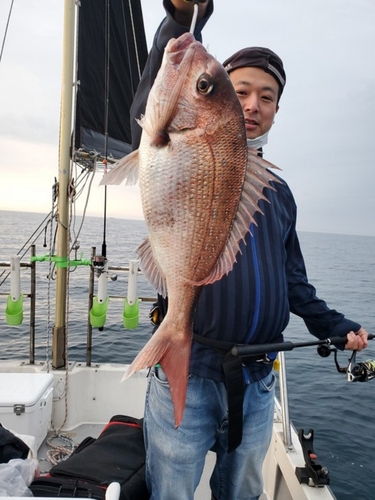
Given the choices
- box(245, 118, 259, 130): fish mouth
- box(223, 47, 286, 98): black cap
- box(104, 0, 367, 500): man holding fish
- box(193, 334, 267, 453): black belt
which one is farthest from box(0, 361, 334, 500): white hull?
box(223, 47, 286, 98): black cap

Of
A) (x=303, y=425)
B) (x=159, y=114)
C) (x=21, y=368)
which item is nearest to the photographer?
(x=159, y=114)

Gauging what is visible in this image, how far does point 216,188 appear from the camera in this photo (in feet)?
4.30

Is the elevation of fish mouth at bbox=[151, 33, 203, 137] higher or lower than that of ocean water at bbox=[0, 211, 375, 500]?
higher

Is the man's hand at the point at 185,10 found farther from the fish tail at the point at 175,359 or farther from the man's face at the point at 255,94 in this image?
the fish tail at the point at 175,359

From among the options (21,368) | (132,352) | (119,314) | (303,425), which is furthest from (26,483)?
(119,314)

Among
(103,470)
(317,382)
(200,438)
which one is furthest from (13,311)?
(317,382)

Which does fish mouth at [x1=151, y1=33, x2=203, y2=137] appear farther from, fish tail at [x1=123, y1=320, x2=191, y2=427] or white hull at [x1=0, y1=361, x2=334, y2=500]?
white hull at [x1=0, y1=361, x2=334, y2=500]

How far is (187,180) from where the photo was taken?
4.24 ft

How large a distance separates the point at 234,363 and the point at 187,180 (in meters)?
0.85

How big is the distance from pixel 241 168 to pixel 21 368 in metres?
3.77

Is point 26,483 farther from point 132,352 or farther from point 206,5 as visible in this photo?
point 132,352

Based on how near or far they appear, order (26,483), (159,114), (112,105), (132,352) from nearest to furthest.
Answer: (159,114)
(26,483)
(112,105)
(132,352)

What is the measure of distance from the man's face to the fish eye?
1.85 feet

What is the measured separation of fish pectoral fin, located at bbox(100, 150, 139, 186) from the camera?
1.37 metres
